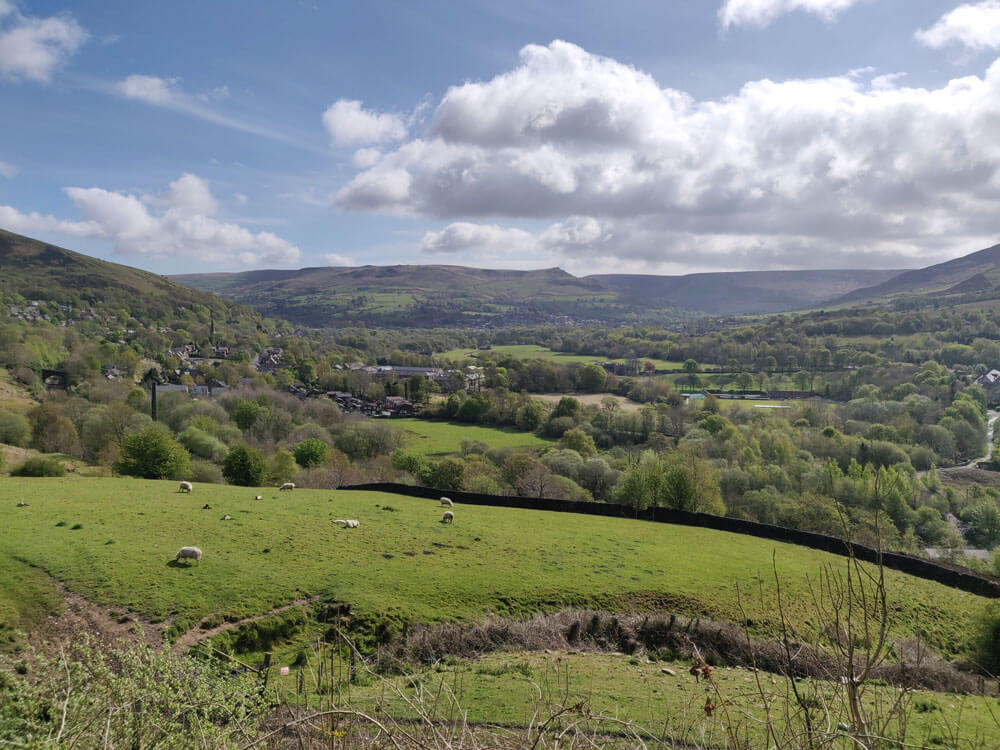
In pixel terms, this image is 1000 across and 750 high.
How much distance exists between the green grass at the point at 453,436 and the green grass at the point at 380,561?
4307cm

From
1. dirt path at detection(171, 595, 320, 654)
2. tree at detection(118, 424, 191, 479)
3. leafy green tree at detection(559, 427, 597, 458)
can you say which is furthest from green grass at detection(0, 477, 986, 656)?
leafy green tree at detection(559, 427, 597, 458)

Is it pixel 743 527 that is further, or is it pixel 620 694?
pixel 743 527

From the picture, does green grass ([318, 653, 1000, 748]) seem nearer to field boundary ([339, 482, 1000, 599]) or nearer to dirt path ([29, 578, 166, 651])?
dirt path ([29, 578, 166, 651])

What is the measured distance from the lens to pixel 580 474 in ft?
191

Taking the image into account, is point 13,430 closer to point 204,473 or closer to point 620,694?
point 204,473

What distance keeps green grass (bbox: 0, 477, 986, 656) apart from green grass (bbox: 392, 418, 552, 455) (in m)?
43.1

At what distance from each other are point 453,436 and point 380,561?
61611 mm

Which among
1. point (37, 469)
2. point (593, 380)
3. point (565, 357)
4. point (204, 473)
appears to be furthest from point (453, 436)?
point (565, 357)

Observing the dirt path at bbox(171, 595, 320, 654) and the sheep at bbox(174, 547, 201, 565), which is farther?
the sheep at bbox(174, 547, 201, 565)

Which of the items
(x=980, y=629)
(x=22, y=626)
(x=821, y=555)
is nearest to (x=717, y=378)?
(x=821, y=555)

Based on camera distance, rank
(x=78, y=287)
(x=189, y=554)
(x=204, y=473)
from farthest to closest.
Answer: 1. (x=78, y=287)
2. (x=204, y=473)
3. (x=189, y=554)

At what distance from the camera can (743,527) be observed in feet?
117

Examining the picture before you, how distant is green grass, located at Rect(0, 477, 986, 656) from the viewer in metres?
18.5

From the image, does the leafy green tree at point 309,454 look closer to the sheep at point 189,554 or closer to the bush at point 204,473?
the bush at point 204,473
